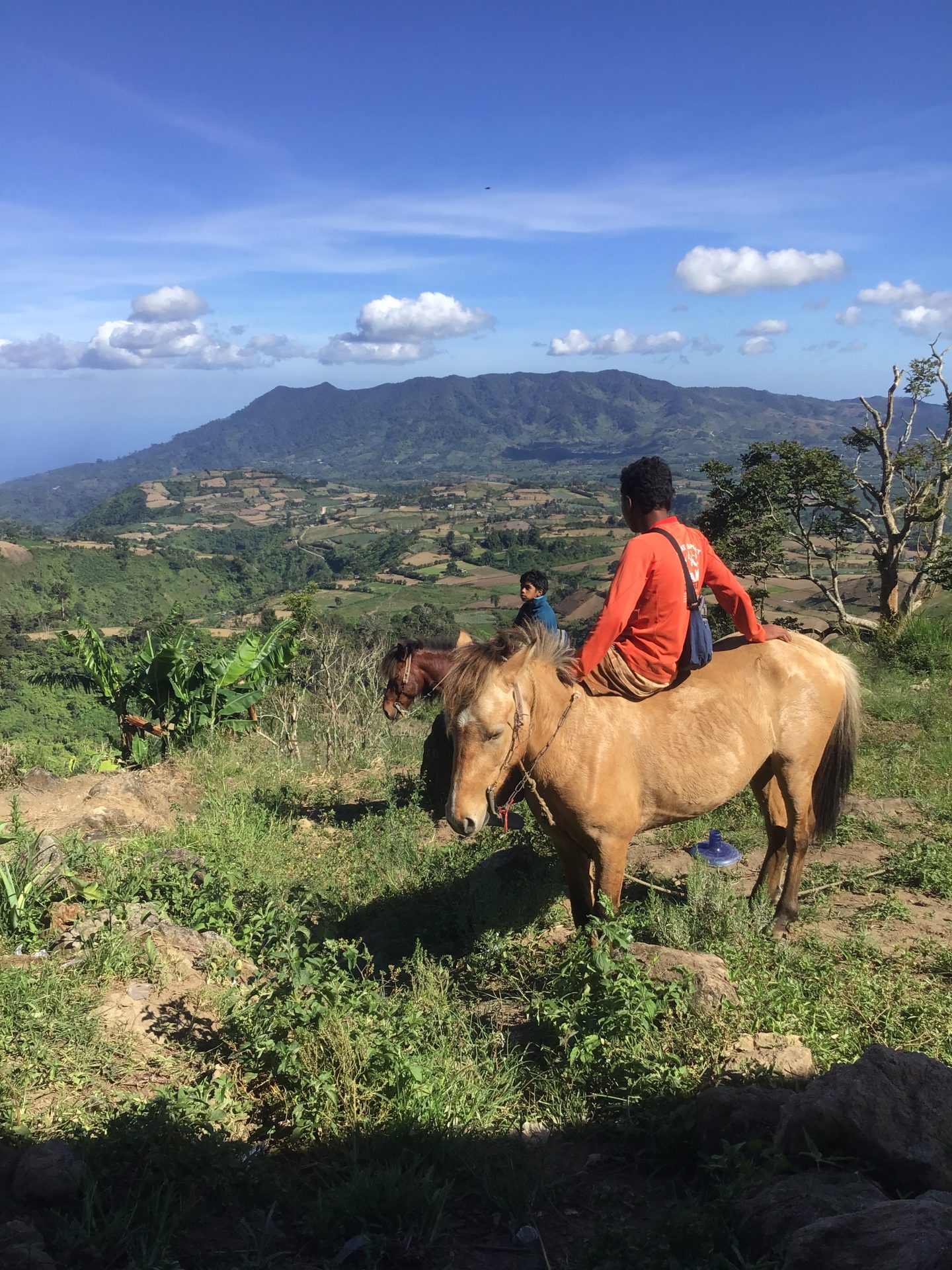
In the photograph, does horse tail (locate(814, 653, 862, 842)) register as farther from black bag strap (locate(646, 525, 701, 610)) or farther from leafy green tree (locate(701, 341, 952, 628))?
leafy green tree (locate(701, 341, 952, 628))

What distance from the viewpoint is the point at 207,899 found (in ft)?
14.9

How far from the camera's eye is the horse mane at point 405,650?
6875mm

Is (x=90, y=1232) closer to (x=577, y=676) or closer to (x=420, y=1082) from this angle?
(x=420, y=1082)

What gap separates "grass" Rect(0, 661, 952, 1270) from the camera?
233cm

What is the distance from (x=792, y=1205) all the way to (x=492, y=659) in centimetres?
221

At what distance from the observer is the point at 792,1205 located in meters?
2.06

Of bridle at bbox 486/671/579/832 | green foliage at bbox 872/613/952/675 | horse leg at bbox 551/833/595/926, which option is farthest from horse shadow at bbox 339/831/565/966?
green foliage at bbox 872/613/952/675

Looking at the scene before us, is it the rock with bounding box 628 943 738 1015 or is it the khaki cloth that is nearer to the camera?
the rock with bounding box 628 943 738 1015

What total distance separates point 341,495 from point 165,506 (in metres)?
31.3

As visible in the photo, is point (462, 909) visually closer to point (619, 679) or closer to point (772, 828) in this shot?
point (619, 679)

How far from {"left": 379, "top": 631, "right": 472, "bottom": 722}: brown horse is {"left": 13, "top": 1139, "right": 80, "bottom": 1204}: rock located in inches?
177

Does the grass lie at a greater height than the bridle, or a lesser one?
lesser

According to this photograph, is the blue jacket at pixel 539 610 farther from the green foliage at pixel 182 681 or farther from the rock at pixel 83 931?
the green foliage at pixel 182 681

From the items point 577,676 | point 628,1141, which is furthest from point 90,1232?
point 577,676
